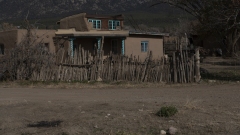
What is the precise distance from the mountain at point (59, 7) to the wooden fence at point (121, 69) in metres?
62.6

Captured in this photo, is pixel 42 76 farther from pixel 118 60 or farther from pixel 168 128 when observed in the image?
pixel 168 128

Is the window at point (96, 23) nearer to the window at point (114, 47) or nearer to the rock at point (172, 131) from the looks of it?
the window at point (114, 47)

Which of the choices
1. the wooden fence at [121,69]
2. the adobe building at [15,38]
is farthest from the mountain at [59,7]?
the wooden fence at [121,69]

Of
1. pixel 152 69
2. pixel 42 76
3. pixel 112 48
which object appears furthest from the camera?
pixel 112 48

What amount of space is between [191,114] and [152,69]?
8.52 m

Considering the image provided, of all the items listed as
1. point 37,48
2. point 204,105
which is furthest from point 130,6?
point 204,105

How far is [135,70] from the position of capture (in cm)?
1738

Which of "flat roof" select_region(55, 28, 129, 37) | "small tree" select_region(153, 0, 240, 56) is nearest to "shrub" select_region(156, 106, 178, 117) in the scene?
"small tree" select_region(153, 0, 240, 56)

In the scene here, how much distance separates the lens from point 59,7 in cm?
8681

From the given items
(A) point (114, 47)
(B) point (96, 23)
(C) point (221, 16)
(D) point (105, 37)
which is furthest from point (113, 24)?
(C) point (221, 16)

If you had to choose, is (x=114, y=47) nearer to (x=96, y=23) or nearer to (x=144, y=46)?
(x=144, y=46)

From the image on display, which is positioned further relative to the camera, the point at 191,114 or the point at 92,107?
the point at 92,107

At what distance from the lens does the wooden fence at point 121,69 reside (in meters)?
16.5

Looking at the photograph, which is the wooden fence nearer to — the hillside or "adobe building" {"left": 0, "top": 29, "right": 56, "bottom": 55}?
"adobe building" {"left": 0, "top": 29, "right": 56, "bottom": 55}
